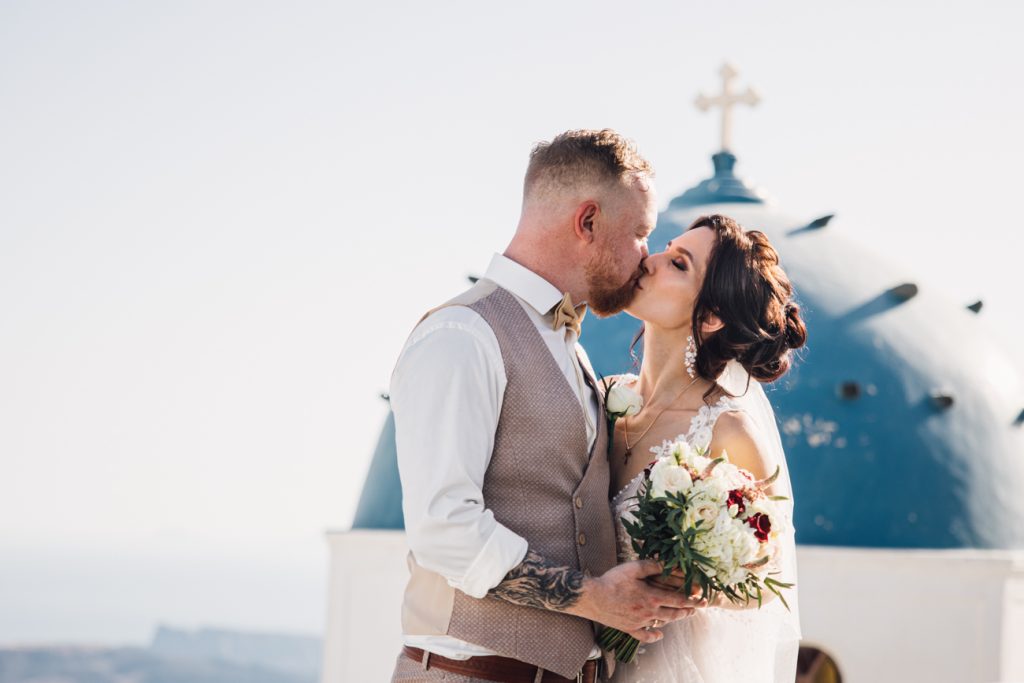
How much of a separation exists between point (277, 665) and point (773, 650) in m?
97.1

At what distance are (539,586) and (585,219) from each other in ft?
3.64

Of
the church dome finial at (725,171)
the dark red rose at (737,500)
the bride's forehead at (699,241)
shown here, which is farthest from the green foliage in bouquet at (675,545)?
the church dome finial at (725,171)

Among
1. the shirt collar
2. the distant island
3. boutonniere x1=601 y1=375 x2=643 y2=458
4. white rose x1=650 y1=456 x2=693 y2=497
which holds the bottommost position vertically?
the distant island

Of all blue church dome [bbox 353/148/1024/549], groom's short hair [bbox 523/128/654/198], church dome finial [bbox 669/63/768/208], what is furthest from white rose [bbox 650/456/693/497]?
church dome finial [bbox 669/63/768/208]

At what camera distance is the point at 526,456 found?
3740 millimetres

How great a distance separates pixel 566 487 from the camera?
3818mm

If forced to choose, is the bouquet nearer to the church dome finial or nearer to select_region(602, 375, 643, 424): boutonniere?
select_region(602, 375, 643, 424): boutonniere

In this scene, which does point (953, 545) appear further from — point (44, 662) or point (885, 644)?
point (44, 662)

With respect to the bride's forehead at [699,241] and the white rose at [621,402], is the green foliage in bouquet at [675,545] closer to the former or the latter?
the white rose at [621,402]

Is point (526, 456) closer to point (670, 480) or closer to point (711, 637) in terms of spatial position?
point (670, 480)

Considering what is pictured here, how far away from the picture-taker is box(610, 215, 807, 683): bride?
4.38 metres

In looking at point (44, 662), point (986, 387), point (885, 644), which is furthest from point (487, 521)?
point (44, 662)

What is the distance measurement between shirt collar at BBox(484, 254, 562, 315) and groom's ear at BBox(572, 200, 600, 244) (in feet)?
0.59

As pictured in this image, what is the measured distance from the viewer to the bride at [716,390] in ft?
14.4
